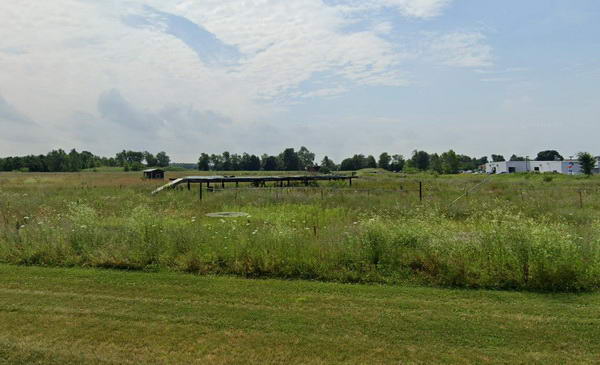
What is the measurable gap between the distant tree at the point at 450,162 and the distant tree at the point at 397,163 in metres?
22.9

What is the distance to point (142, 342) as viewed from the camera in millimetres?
4285

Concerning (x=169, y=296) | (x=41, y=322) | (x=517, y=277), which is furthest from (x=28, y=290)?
(x=517, y=277)

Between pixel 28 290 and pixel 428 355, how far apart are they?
599 cm

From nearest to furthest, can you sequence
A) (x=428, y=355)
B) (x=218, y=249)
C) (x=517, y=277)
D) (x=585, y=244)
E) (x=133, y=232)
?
(x=428, y=355) < (x=517, y=277) < (x=585, y=244) < (x=218, y=249) < (x=133, y=232)

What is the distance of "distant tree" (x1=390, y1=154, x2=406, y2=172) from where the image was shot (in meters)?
130

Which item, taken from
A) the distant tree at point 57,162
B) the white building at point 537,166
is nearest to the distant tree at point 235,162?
the distant tree at point 57,162

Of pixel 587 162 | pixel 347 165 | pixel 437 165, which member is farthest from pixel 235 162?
pixel 587 162

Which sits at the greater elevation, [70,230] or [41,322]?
[70,230]

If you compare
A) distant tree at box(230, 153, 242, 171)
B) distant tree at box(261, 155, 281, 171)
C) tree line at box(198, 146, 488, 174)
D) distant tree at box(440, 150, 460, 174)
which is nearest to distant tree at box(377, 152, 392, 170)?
tree line at box(198, 146, 488, 174)

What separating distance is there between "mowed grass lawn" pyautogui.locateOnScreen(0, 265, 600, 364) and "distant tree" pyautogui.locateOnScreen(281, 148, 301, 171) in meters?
138

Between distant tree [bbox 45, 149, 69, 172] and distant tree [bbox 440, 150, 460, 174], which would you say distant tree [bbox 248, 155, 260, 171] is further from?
distant tree [bbox 440, 150, 460, 174]

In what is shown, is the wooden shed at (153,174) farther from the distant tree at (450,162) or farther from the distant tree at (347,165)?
the distant tree at (347,165)

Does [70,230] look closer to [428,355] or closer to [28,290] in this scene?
[28,290]

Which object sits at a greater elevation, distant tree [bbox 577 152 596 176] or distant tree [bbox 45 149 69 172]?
distant tree [bbox 45 149 69 172]
